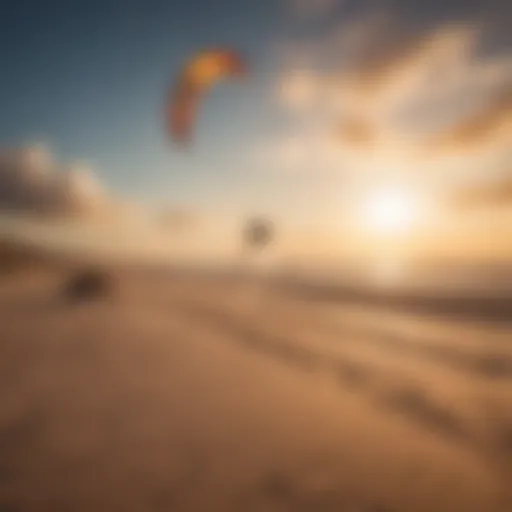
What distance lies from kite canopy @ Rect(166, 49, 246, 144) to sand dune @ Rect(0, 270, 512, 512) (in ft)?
4.24

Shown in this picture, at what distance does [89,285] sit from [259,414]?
1767 mm

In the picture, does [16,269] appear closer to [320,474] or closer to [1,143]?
[1,143]

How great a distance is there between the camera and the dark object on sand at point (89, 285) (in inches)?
116

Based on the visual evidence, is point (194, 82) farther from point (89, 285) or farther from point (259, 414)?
point (259, 414)

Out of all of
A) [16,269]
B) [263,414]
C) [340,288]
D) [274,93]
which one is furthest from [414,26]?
[16,269]

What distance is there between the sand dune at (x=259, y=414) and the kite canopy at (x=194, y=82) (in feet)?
4.24

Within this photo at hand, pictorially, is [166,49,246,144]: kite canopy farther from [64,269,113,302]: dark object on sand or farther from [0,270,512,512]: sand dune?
[0,270,512,512]: sand dune

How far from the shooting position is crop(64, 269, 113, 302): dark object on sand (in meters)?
2.96

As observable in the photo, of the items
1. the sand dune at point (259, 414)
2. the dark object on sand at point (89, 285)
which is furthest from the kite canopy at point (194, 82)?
the sand dune at point (259, 414)

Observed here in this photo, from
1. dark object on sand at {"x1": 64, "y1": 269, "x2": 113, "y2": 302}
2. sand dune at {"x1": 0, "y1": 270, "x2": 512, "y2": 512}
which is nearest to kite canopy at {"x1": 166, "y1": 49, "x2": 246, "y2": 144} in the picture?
dark object on sand at {"x1": 64, "y1": 269, "x2": 113, "y2": 302}

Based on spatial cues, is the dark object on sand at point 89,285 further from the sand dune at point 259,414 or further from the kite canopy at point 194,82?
the kite canopy at point 194,82

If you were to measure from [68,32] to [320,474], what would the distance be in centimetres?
272

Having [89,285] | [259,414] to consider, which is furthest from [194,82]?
[259,414]

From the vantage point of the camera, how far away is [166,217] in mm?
2783
